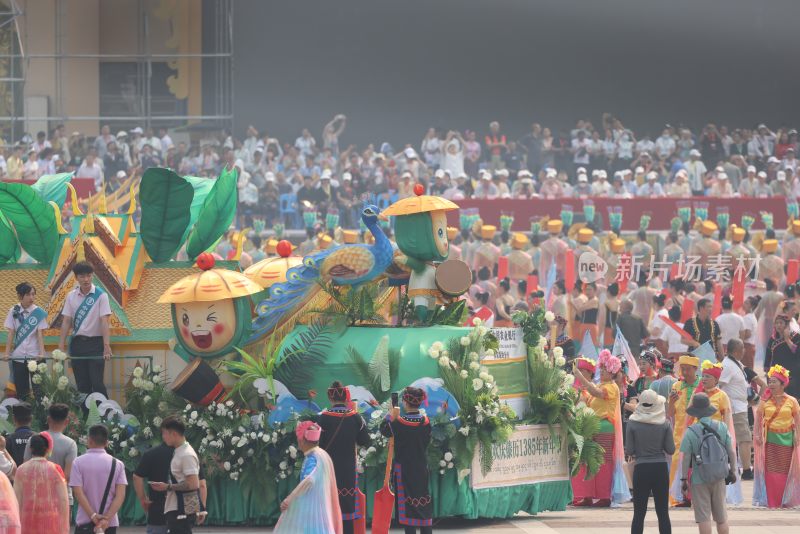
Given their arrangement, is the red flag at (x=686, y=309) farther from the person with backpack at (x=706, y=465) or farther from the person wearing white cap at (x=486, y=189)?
the person with backpack at (x=706, y=465)

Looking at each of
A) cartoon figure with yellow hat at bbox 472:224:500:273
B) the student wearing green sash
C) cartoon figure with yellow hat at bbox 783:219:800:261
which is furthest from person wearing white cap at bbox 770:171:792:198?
the student wearing green sash

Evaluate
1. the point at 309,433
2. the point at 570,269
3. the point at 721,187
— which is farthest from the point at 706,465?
the point at 721,187

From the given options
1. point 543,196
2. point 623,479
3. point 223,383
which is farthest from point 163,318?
point 543,196

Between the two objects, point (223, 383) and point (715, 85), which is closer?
point (223, 383)

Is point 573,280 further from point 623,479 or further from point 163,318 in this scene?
point 163,318

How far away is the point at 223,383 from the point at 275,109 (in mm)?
24325

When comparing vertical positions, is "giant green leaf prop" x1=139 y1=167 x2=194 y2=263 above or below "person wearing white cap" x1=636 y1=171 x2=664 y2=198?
below

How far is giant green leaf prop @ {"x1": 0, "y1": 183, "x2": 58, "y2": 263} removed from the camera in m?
14.3

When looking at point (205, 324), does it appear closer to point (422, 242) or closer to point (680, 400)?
point (422, 242)

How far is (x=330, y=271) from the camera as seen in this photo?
13539 mm

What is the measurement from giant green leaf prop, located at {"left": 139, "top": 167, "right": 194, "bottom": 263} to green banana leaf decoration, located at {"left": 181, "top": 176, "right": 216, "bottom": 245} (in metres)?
0.16

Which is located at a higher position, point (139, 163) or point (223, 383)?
point (139, 163)

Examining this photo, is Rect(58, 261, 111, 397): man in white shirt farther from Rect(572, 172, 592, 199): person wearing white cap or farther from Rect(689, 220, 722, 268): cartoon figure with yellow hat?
Rect(572, 172, 592, 199): person wearing white cap

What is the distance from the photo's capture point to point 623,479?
14672 millimetres
